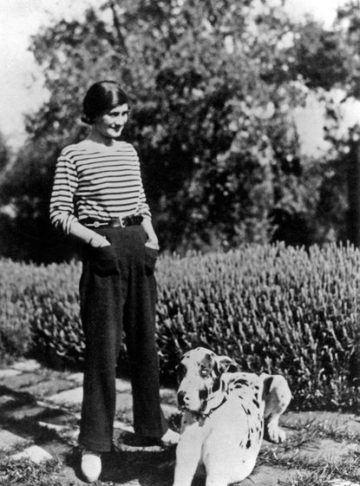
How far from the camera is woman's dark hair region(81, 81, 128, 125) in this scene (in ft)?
10.5

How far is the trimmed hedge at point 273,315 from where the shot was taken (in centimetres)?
441

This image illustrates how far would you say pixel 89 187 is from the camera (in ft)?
10.5

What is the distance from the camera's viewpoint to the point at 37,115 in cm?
1152

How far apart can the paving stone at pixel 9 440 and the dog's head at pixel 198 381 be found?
4.78ft

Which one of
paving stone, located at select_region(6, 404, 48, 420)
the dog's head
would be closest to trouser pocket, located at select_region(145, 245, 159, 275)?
the dog's head

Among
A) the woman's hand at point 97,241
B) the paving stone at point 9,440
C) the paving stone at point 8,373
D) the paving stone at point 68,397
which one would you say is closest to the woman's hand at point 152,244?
the woman's hand at point 97,241

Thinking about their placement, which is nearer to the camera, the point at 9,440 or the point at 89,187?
the point at 89,187

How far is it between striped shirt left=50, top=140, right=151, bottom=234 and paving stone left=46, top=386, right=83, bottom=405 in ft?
7.22

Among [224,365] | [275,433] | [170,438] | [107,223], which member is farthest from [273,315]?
[107,223]

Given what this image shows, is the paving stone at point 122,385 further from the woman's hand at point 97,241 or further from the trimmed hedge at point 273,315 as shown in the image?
the woman's hand at point 97,241

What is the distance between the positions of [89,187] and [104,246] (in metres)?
0.32

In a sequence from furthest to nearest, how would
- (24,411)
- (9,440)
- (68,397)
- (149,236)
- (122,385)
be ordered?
(122,385) → (68,397) → (24,411) → (9,440) → (149,236)

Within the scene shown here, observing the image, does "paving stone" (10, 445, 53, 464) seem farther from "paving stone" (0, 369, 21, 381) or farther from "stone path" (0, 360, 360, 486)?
"paving stone" (0, 369, 21, 381)

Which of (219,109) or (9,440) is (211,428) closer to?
(9,440)
